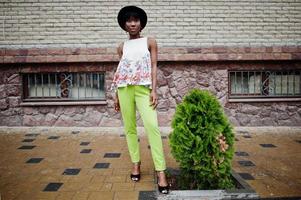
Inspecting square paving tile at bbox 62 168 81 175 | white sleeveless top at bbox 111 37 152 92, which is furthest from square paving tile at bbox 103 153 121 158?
white sleeveless top at bbox 111 37 152 92

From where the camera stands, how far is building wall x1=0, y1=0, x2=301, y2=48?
6.89 meters

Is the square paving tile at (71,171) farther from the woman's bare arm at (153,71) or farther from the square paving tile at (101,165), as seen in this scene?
the woman's bare arm at (153,71)

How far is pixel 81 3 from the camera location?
22.8 feet

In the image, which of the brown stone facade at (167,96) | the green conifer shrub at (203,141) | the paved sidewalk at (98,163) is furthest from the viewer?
the brown stone facade at (167,96)

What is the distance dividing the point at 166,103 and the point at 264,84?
7.49ft

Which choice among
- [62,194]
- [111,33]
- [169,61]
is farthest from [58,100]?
[62,194]

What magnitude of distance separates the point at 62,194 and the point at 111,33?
4.26 metres

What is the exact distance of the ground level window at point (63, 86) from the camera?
278 inches

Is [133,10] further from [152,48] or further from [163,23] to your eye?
[163,23]

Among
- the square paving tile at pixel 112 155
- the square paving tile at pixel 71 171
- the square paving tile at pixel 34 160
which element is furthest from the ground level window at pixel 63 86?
the square paving tile at pixel 71 171

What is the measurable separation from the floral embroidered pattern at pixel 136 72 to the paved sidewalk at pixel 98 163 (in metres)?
1.23

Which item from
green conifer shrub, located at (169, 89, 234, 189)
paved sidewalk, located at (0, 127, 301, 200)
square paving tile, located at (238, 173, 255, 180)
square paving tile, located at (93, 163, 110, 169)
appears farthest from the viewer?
square paving tile, located at (93, 163, 110, 169)

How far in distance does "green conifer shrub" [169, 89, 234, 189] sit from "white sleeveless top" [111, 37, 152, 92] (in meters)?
0.54

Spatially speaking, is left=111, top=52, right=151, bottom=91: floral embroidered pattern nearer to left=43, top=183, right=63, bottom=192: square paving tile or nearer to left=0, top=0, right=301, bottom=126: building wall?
left=43, top=183, right=63, bottom=192: square paving tile
